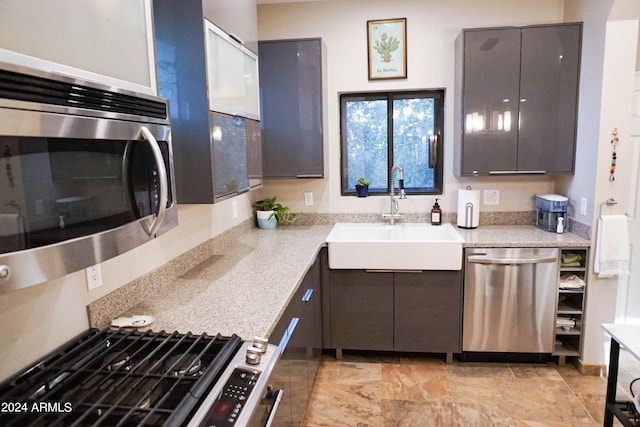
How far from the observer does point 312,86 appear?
9.33ft

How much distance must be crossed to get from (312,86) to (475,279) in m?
1.71

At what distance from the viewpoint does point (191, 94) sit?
1.70m

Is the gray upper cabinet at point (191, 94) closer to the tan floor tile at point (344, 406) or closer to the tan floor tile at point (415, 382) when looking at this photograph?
the tan floor tile at point (344, 406)

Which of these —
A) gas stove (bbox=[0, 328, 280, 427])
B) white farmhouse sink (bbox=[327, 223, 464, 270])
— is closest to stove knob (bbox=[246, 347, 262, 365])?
gas stove (bbox=[0, 328, 280, 427])

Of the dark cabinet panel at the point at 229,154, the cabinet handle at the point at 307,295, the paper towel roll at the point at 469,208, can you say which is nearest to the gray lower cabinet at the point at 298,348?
the cabinet handle at the point at 307,295

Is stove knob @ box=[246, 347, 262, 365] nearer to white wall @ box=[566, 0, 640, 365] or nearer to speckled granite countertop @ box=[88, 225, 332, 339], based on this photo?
speckled granite countertop @ box=[88, 225, 332, 339]

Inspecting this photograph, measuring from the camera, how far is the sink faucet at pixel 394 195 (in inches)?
122

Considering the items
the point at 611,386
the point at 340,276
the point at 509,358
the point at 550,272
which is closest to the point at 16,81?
the point at 340,276

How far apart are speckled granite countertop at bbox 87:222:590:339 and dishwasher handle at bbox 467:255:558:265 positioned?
0.08 meters

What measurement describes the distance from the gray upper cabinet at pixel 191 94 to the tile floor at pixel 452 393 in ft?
4.76

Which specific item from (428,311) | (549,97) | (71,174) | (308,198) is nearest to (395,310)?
(428,311)

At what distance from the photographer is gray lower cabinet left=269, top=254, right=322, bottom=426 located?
1603 mm

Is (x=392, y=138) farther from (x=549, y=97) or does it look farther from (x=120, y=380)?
(x=120, y=380)

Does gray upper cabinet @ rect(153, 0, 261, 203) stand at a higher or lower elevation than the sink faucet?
higher
